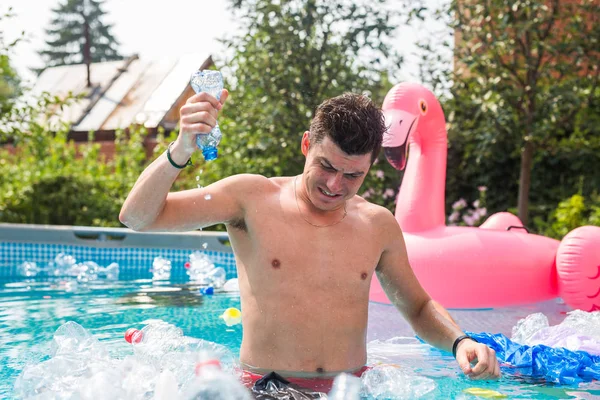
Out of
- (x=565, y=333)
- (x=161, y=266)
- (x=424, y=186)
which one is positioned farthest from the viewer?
(x=161, y=266)

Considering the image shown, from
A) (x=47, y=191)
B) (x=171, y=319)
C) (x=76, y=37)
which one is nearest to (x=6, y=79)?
(x=47, y=191)

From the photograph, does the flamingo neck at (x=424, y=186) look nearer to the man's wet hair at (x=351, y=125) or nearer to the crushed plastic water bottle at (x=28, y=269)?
the man's wet hair at (x=351, y=125)

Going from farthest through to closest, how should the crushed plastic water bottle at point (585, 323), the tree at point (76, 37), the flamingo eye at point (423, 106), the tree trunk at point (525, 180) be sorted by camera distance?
the tree at point (76, 37) → the tree trunk at point (525, 180) → the flamingo eye at point (423, 106) → the crushed plastic water bottle at point (585, 323)

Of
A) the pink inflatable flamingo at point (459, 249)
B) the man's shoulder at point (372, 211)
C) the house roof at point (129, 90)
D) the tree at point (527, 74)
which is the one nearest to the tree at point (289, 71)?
the tree at point (527, 74)

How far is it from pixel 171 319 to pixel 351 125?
2.81 metres

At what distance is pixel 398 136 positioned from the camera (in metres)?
5.26

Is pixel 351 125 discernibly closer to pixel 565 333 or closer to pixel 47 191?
pixel 565 333

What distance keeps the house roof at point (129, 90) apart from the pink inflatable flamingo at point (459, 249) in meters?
12.5

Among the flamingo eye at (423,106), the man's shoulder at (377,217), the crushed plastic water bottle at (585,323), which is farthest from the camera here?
the flamingo eye at (423,106)

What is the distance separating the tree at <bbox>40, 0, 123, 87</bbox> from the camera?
43.3 metres

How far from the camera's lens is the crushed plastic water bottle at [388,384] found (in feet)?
8.37

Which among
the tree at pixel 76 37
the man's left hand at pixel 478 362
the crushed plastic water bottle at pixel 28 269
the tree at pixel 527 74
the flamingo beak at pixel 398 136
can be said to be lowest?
the crushed plastic water bottle at pixel 28 269

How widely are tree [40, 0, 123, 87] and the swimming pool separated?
126 ft

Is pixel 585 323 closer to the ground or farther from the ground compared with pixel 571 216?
closer to the ground
